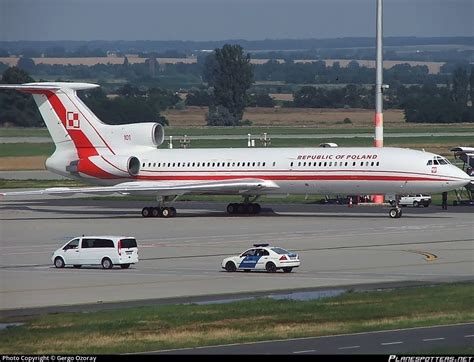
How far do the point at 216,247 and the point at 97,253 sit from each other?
799 centimetres

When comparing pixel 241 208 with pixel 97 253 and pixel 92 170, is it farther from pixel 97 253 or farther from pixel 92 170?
pixel 97 253

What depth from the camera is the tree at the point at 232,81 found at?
7328 inches

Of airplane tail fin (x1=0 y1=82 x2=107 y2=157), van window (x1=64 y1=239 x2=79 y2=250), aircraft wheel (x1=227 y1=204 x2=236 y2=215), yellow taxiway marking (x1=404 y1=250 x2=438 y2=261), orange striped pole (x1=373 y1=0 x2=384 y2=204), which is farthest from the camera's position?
orange striped pole (x1=373 y1=0 x2=384 y2=204)

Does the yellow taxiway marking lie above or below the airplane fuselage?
below

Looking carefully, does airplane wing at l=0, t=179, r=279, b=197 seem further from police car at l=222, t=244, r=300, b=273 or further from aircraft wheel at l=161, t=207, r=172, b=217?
police car at l=222, t=244, r=300, b=273

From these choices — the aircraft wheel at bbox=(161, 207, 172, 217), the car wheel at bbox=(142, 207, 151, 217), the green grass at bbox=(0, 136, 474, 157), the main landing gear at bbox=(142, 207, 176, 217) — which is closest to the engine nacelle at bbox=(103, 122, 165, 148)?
the car wheel at bbox=(142, 207, 151, 217)

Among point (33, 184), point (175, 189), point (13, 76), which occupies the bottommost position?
point (33, 184)

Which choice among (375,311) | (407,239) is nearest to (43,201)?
(407,239)

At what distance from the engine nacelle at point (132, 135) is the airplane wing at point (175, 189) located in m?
3.59

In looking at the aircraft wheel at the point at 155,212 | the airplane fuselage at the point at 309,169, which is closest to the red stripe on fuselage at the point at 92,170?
the airplane fuselage at the point at 309,169

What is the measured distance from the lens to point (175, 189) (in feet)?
231

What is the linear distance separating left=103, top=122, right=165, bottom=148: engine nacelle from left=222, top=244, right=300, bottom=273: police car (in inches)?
1174

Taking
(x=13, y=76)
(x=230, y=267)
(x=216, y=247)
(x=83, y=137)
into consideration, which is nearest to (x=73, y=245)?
(x=230, y=267)

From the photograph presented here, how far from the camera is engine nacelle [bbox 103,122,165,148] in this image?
74188 mm
